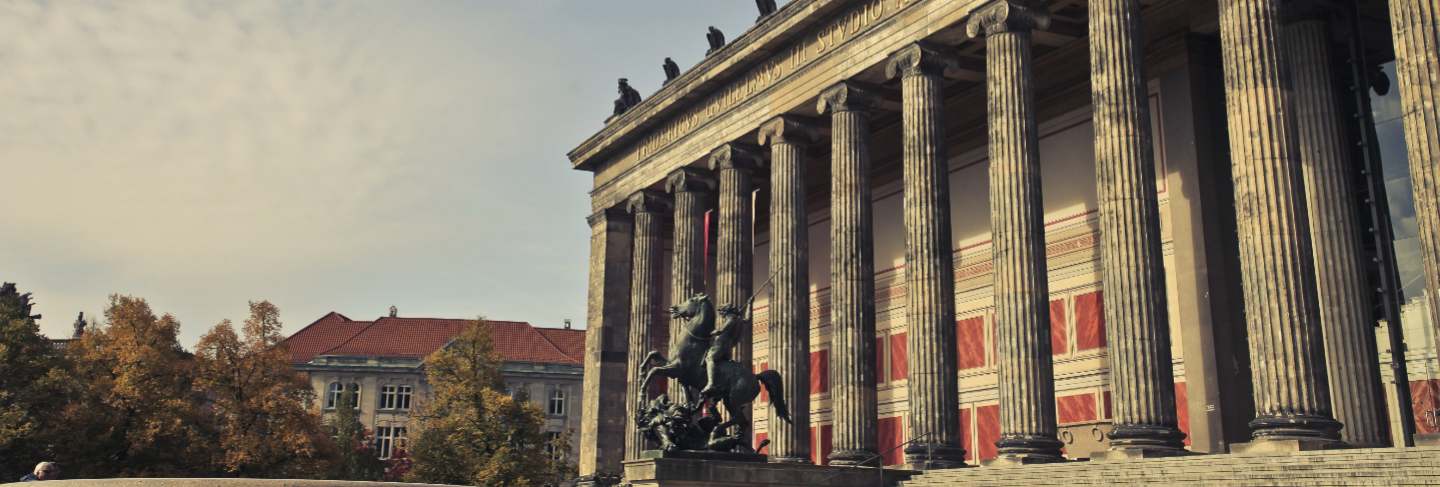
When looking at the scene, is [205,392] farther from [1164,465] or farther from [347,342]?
[347,342]

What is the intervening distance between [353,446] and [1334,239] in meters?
53.9

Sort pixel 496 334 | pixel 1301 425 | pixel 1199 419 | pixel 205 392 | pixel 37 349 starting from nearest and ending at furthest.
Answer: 1. pixel 1301 425
2. pixel 1199 419
3. pixel 37 349
4. pixel 205 392
5. pixel 496 334

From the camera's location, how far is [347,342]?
89875 mm

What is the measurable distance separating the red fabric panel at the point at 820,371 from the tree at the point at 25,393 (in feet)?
78.5

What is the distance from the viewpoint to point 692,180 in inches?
1523

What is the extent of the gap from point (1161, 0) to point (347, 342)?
238ft

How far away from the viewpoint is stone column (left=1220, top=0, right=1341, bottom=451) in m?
19.7

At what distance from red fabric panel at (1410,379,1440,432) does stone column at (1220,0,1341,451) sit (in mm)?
5852

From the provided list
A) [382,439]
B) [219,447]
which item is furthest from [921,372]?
[382,439]

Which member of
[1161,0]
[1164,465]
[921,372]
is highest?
[1161,0]

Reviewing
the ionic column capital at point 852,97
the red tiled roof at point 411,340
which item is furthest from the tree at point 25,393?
the red tiled roof at point 411,340

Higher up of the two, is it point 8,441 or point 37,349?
point 37,349

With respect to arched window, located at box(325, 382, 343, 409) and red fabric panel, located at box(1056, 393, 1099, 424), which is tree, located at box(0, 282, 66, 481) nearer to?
red fabric panel, located at box(1056, 393, 1099, 424)

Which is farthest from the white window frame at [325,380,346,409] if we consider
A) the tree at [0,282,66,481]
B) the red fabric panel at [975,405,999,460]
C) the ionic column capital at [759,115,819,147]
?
the red fabric panel at [975,405,999,460]
